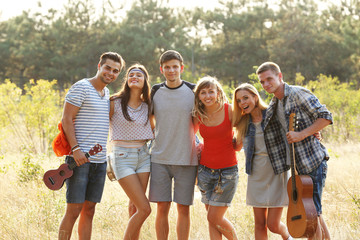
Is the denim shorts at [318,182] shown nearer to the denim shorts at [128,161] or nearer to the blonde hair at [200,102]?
the blonde hair at [200,102]

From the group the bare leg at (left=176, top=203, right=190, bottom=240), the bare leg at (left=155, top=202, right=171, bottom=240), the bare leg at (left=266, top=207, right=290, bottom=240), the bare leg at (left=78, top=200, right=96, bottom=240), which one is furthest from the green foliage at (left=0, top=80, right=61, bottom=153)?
the bare leg at (left=266, top=207, right=290, bottom=240)

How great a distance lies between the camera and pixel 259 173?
3832 millimetres

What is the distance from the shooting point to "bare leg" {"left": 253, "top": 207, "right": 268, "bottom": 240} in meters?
3.78

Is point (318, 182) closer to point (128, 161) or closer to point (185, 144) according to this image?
point (185, 144)

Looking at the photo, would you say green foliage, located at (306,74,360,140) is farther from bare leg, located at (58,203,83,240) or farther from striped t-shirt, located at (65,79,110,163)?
bare leg, located at (58,203,83,240)

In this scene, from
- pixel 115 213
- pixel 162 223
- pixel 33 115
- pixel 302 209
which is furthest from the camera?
pixel 33 115

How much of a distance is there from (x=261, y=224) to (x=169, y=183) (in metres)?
1.03

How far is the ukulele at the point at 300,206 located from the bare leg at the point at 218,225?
24.3 inches

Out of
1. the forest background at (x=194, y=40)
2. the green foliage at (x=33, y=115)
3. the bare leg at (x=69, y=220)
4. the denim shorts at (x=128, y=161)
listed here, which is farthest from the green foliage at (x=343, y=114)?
the forest background at (x=194, y=40)

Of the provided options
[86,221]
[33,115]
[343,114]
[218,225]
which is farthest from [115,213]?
[343,114]

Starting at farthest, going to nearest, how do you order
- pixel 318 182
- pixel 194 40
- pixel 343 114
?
pixel 194 40
pixel 343 114
pixel 318 182

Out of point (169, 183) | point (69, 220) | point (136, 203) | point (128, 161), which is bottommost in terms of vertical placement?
point (69, 220)

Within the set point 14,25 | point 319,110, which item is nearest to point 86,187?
point 319,110

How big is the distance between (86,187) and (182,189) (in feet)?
3.24
